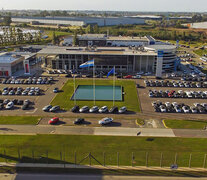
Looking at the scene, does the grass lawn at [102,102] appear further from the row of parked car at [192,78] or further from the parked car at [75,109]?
the row of parked car at [192,78]

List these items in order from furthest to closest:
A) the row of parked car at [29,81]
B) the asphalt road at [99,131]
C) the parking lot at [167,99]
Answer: the row of parked car at [29,81] < the parking lot at [167,99] < the asphalt road at [99,131]

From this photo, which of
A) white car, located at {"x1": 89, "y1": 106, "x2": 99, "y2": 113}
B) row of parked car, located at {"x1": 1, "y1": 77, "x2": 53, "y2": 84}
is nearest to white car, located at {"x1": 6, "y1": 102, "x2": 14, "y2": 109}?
row of parked car, located at {"x1": 1, "y1": 77, "x2": 53, "y2": 84}

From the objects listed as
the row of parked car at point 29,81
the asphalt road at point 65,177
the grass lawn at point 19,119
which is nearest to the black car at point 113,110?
the grass lawn at point 19,119

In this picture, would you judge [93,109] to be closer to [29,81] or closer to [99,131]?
[99,131]

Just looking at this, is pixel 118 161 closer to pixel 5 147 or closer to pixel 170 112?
pixel 5 147

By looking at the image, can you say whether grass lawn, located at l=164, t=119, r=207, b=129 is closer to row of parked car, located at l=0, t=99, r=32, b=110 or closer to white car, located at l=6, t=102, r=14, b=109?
row of parked car, located at l=0, t=99, r=32, b=110

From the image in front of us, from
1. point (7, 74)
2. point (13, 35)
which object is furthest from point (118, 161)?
point (13, 35)
